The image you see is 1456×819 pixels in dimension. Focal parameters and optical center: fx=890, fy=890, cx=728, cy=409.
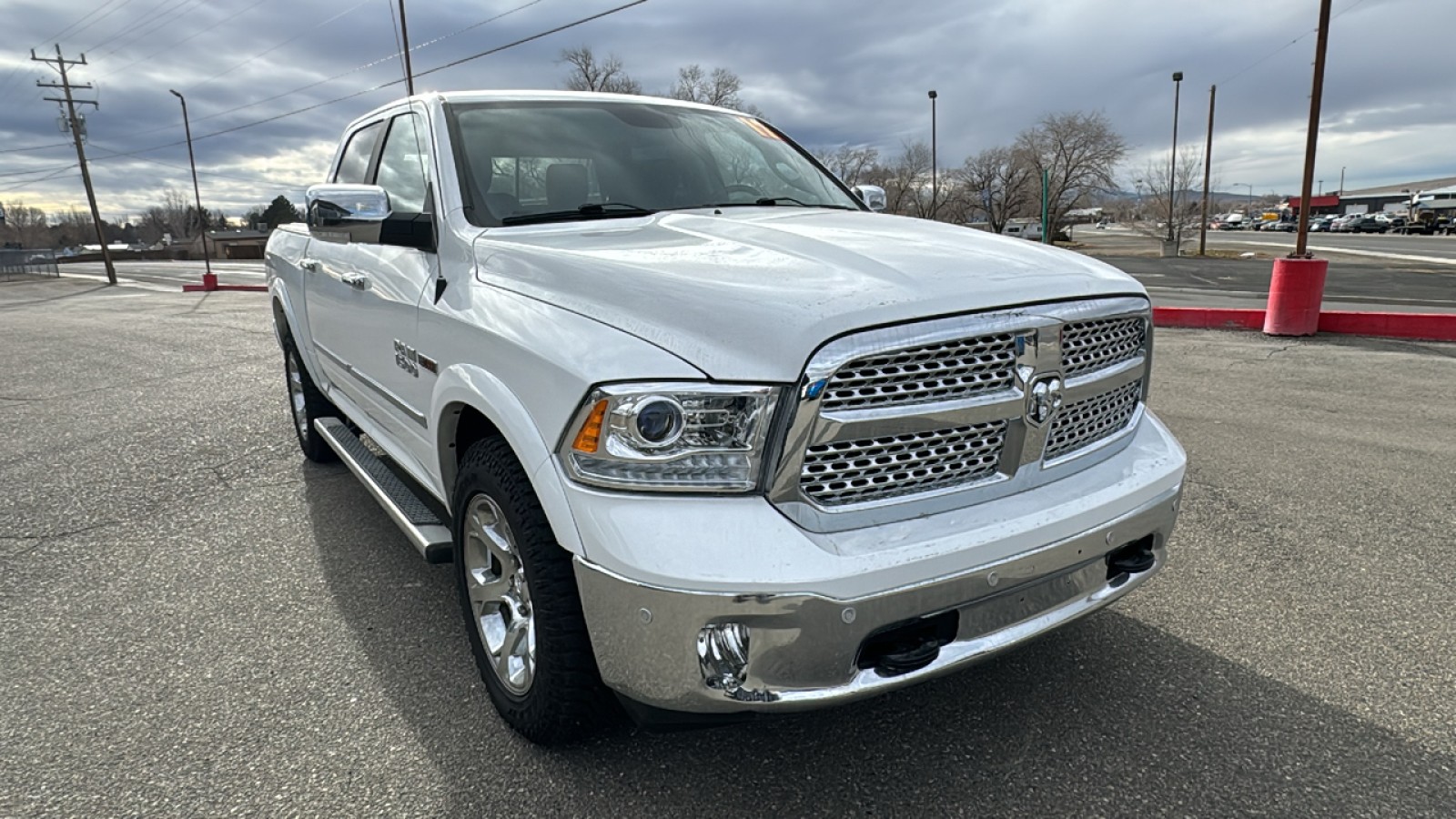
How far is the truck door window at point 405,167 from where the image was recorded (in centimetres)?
331

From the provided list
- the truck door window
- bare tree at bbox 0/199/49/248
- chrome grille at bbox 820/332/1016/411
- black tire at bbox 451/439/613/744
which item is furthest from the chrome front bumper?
bare tree at bbox 0/199/49/248

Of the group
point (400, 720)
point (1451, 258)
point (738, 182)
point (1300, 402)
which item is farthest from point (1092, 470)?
point (1451, 258)

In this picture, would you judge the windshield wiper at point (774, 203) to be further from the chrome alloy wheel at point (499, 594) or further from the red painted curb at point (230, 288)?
the red painted curb at point (230, 288)

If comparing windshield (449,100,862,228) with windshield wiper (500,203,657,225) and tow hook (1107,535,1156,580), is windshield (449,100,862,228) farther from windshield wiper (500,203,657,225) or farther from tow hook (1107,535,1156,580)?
tow hook (1107,535,1156,580)

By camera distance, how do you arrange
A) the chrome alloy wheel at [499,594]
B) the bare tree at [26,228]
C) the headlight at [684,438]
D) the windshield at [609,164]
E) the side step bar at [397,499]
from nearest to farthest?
the headlight at [684,438]
the chrome alloy wheel at [499,594]
the side step bar at [397,499]
the windshield at [609,164]
the bare tree at [26,228]

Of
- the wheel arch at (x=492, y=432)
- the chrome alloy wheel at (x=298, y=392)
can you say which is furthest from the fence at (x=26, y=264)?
the wheel arch at (x=492, y=432)

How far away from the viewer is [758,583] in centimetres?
181

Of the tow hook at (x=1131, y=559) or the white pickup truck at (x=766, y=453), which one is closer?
the white pickup truck at (x=766, y=453)

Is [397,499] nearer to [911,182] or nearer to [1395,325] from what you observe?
[1395,325]

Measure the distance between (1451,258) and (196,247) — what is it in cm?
10741

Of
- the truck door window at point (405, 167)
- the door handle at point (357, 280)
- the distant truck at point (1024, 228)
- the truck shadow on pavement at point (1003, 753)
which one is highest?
the truck door window at point (405, 167)

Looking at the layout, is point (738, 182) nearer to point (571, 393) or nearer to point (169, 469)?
point (571, 393)

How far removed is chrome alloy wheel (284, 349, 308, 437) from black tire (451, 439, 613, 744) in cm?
314

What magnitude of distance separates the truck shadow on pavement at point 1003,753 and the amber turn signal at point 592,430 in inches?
33.7
